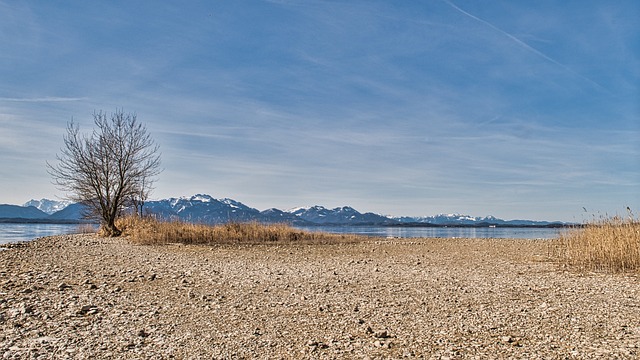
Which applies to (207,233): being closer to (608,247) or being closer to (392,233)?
(608,247)

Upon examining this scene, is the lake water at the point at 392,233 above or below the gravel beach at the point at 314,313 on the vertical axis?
above

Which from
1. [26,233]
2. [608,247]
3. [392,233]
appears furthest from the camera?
[392,233]

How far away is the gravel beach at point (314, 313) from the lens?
18.1 feet

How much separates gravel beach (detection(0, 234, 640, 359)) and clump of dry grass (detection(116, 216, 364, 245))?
1201cm

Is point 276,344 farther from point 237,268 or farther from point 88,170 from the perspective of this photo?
point 88,170

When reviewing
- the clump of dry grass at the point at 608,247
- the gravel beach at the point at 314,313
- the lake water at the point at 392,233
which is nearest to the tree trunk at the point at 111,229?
the lake water at the point at 392,233

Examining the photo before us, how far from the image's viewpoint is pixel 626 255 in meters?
13.1

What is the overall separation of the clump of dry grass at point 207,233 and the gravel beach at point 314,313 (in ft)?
39.4

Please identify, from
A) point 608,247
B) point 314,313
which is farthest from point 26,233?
point 608,247

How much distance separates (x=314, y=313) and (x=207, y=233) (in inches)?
753

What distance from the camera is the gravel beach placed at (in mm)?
5520

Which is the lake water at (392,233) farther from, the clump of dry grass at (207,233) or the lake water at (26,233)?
the clump of dry grass at (207,233)

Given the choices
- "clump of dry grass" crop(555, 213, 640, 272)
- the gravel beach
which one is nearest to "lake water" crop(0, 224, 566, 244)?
"clump of dry grass" crop(555, 213, 640, 272)

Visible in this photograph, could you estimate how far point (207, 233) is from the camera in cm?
2567
